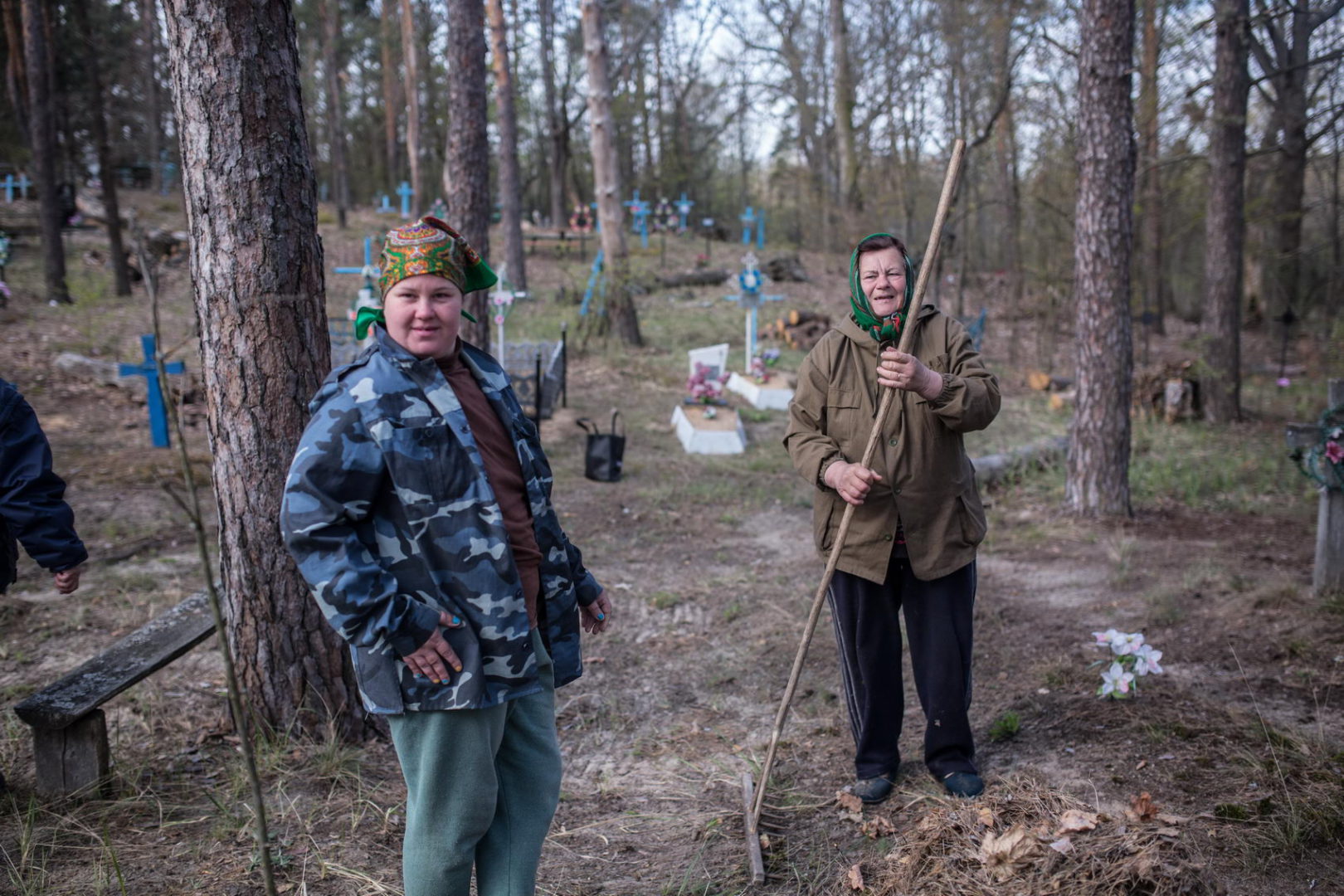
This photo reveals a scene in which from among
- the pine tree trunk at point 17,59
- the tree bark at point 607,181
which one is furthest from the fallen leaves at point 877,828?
the pine tree trunk at point 17,59

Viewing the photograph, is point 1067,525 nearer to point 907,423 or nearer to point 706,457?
point 706,457

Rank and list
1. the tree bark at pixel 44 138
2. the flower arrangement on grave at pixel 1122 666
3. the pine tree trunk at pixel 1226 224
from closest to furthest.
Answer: the flower arrangement on grave at pixel 1122 666, the pine tree trunk at pixel 1226 224, the tree bark at pixel 44 138

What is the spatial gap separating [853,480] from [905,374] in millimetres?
366

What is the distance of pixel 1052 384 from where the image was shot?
14.2 metres

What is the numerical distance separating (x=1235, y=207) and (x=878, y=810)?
1018 centimetres

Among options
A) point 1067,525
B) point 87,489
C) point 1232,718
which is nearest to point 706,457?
point 1067,525

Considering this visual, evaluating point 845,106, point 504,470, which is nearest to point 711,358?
point 504,470

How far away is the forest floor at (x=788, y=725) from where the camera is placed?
2857 millimetres

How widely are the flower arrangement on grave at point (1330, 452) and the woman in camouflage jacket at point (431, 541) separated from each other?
4.14m

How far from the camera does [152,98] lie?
31.1m

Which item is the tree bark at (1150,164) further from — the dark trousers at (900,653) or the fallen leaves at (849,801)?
the fallen leaves at (849,801)

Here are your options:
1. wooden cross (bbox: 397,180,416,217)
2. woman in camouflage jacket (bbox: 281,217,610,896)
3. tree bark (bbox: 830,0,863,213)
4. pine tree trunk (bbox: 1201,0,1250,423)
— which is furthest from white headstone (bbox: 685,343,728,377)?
wooden cross (bbox: 397,180,416,217)

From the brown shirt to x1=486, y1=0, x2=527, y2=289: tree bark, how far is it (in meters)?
16.2

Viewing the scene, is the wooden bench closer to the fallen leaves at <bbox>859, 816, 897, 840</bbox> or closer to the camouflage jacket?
the camouflage jacket
